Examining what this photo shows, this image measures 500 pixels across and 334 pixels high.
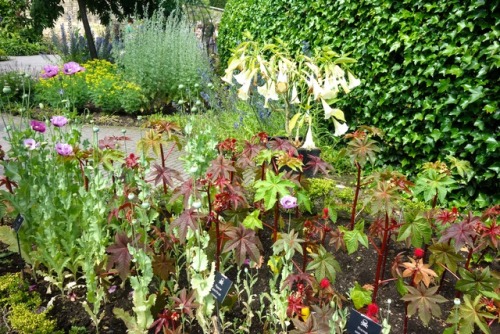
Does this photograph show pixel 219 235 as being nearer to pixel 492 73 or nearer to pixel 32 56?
pixel 492 73

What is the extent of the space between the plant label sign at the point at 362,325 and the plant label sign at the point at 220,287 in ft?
1.79

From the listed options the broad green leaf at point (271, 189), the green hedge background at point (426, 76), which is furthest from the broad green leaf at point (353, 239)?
the green hedge background at point (426, 76)

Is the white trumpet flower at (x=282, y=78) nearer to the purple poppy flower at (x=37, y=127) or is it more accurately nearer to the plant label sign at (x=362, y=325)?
the plant label sign at (x=362, y=325)

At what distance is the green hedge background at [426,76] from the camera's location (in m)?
3.55

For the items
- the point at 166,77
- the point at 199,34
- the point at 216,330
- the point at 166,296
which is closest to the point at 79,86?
the point at 166,77

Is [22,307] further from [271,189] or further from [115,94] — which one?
[115,94]

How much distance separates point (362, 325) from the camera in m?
1.83

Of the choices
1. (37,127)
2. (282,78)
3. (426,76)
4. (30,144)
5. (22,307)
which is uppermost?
(282,78)

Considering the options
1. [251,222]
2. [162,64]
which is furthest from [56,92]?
[251,222]

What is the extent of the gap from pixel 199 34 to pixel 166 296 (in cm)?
1111

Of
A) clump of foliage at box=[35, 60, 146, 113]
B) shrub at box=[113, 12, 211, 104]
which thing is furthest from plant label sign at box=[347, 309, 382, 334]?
clump of foliage at box=[35, 60, 146, 113]

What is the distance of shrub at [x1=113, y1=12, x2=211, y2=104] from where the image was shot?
771 cm

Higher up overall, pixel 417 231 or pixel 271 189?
pixel 271 189

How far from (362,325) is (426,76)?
113 inches
